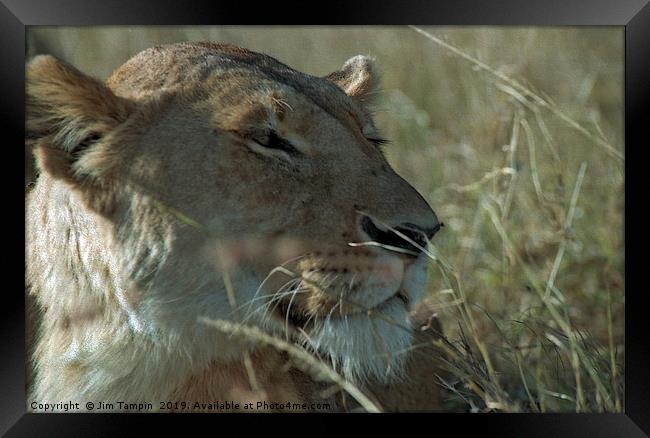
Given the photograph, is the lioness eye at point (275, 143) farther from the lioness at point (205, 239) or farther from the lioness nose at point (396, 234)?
the lioness nose at point (396, 234)

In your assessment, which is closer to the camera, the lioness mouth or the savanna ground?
the lioness mouth

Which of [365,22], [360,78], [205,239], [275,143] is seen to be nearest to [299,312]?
[205,239]

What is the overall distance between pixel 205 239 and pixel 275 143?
0.30 metres

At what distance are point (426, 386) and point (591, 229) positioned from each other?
1432mm

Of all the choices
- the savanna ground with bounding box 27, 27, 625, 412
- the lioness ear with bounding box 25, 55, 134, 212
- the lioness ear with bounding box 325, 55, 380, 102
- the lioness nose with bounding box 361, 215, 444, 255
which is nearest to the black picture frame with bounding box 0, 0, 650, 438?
the lioness ear with bounding box 25, 55, 134, 212

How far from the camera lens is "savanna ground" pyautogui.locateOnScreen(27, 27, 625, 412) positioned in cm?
282

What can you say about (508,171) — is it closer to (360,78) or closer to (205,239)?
(360,78)

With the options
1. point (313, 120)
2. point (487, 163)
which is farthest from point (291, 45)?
point (313, 120)

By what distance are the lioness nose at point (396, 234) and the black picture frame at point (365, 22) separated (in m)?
0.42

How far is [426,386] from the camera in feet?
8.92

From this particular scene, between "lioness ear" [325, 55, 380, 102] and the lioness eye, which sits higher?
the lioness eye

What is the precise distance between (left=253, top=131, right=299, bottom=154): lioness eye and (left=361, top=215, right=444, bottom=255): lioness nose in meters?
0.26

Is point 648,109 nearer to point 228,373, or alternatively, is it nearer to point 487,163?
point 228,373

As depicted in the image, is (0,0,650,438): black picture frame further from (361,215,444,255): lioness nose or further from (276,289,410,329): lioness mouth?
(361,215,444,255): lioness nose
